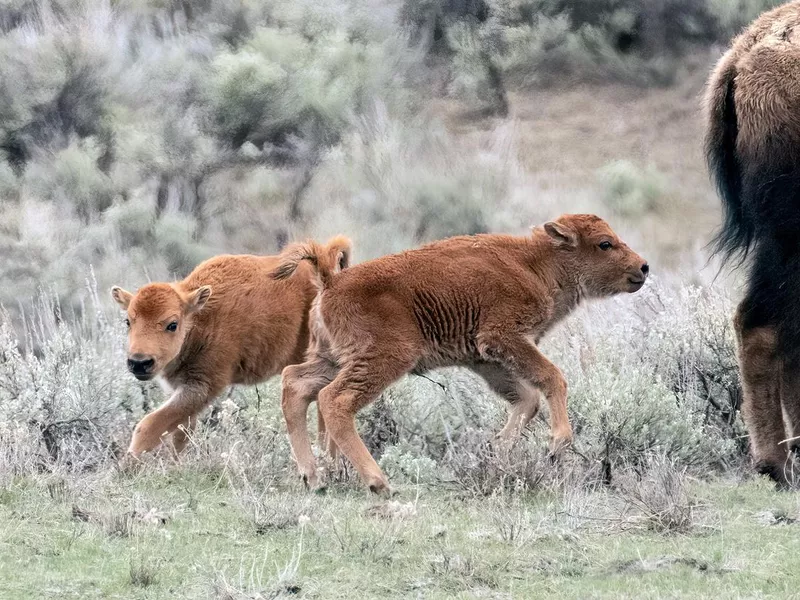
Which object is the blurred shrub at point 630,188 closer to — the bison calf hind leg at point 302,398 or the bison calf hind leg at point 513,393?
the bison calf hind leg at point 513,393

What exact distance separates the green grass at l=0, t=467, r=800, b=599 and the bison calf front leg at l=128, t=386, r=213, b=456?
0.90 m

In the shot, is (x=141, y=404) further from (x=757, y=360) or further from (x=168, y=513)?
(x=757, y=360)

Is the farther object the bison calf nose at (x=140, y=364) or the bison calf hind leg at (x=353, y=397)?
the bison calf nose at (x=140, y=364)

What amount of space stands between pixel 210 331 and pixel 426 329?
56.8 inches

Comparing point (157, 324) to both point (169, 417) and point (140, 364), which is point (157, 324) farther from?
point (169, 417)

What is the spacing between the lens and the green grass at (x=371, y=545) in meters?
4.91

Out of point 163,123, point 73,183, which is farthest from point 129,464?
point 163,123

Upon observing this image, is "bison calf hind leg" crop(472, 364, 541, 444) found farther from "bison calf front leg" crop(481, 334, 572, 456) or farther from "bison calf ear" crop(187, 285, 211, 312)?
"bison calf ear" crop(187, 285, 211, 312)

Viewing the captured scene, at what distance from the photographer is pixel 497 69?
20.9 metres

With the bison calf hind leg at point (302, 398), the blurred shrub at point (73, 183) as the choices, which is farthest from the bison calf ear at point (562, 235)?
the blurred shrub at point (73, 183)

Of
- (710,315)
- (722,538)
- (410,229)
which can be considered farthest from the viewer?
(410,229)

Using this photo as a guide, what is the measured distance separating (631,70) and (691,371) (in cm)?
1242

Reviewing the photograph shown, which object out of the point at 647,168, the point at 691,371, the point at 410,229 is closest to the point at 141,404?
the point at 691,371

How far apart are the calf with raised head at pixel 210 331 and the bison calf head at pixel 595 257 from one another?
51.0 inches
